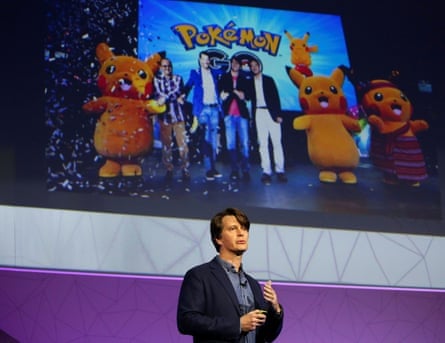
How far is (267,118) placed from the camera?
15.6 feet

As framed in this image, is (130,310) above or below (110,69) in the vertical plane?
below

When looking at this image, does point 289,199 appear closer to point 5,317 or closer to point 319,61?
point 319,61

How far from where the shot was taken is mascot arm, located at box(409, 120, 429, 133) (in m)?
5.03

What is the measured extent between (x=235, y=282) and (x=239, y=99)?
215 centimetres

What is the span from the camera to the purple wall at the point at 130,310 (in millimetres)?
4270

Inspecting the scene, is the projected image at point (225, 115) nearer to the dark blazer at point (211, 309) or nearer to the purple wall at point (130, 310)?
the purple wall at point (130, 310)

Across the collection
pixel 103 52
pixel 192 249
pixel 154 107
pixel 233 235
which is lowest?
pixel 192 249

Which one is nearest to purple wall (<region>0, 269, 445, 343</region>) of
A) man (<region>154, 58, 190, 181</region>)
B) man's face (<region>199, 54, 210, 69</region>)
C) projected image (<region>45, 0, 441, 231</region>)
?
projected image (<region>45, 0, 441, 231</region>)

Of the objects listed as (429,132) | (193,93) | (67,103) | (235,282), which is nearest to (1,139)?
(67,103)

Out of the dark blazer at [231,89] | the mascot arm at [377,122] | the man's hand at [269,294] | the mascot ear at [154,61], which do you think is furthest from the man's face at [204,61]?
the man's hand at [269,294]

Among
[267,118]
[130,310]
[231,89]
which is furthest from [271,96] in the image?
[130,310]

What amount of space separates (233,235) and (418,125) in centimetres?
266

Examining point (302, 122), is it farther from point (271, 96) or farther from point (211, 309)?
point (211, 309)

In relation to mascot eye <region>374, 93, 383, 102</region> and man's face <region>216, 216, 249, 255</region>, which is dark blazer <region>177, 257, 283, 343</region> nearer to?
man's face <region>216, 216, 249, 255</region>
